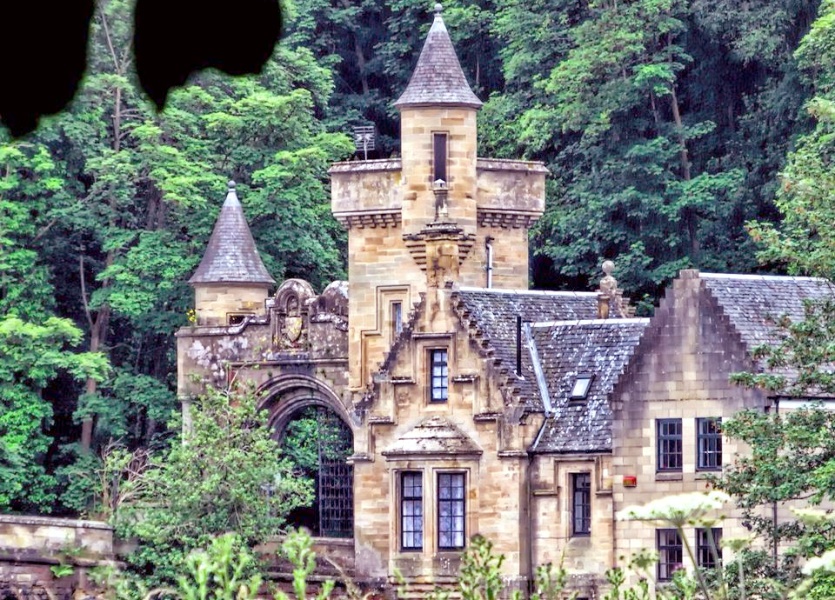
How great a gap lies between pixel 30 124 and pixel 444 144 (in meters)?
43.5

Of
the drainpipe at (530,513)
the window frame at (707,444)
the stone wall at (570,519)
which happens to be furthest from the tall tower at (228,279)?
the window frame at (707,444)

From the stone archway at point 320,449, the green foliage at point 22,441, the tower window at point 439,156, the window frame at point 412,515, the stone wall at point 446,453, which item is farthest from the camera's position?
the stone archway at point 320,449

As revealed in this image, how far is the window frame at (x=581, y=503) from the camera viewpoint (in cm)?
4197

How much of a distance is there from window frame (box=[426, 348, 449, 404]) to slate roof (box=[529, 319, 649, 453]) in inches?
63.6

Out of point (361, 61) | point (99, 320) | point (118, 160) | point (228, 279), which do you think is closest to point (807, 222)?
point (228, 279)

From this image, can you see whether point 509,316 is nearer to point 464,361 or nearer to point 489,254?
point 464,361

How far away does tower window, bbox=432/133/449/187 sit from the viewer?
48.1 meters

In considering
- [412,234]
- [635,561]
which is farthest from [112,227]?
[412,234]

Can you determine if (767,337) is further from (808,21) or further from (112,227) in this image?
(112,227)

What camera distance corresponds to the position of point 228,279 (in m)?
53.6

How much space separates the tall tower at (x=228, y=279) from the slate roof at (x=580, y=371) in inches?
444

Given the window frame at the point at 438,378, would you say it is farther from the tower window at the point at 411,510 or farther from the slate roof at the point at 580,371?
the slate roof at the point at 580,371

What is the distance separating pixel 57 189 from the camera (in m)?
6.40

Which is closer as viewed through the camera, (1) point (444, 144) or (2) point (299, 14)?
(2) point (299, 14)
